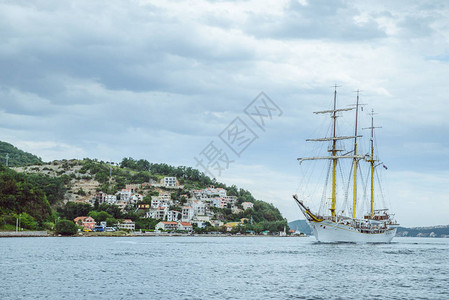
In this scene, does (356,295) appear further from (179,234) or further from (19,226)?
(179,234)

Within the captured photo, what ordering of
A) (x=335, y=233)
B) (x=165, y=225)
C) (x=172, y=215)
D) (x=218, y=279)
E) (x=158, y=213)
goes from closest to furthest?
(x=218, y=279), (x=335, y=233), (x=165, y=225), (x=158, y=213), (x=172, y=215)

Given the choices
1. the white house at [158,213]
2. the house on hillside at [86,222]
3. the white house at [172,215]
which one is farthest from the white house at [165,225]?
the house on hillside at [86,222]

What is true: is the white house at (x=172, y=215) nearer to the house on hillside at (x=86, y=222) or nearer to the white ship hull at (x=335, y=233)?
the house on hillside at (x=86, y=222)

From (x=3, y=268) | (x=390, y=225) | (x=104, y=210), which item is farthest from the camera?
(x=104, y=210)

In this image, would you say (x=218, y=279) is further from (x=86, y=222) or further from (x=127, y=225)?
(x=127, y=225)

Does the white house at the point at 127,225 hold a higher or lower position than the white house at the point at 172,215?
lower

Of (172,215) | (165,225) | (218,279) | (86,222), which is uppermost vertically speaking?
(172,215)

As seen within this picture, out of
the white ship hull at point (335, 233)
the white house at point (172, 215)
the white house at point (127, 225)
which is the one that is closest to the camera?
the white ship hull at point (335, 233)

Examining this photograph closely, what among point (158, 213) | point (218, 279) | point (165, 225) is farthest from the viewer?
point (158, 213)

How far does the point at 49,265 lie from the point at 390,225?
278 feet

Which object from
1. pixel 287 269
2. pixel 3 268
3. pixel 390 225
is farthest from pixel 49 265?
pixel 390 225

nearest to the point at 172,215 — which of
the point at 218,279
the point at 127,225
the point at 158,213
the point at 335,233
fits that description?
the point at 158,213

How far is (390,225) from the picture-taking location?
11362cm

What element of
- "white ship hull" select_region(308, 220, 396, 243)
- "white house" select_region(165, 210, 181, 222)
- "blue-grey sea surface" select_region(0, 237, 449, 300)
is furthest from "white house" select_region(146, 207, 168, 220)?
"blue-grey sea surface" select_region(0, 237, 449, 300)
